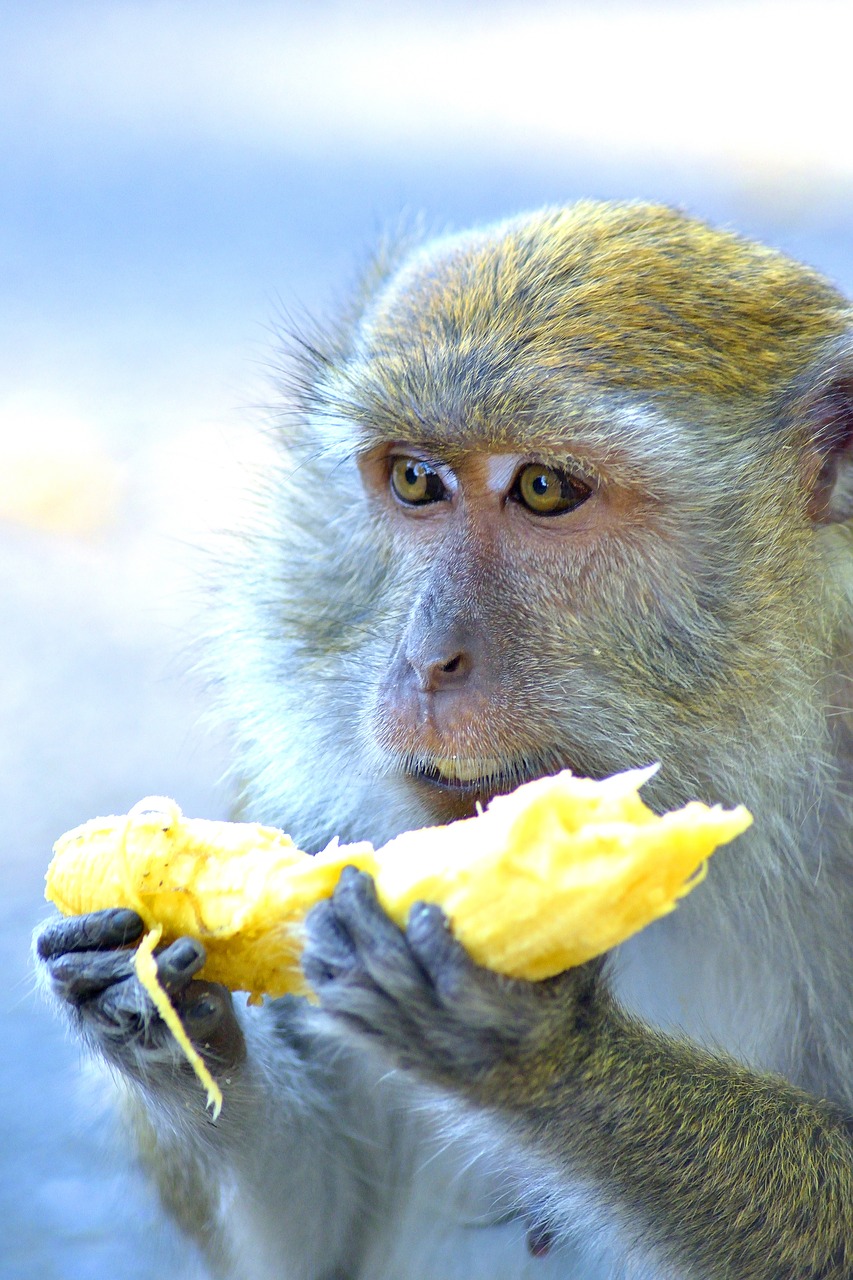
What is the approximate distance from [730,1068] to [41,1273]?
1.34 metres

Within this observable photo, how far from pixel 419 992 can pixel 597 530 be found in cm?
79

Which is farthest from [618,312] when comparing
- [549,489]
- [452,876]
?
[452,876]

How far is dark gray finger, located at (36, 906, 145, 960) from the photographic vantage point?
184 cm

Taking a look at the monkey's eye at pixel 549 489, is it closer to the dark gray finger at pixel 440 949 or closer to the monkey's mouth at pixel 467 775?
the monkey's mouth at pixel 467 775

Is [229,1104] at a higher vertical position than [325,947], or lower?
lower

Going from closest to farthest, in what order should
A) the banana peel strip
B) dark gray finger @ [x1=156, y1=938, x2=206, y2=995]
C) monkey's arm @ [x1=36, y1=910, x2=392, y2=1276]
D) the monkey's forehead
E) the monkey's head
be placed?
1. the banana peel strip
2. dark gray finger @ [x1=156, y1=938, x2=206, y2=995]
3. monkey's arm @ [x1=36, y1=910, x2=392, y2=1276]
4. the monkey's head
5. the monkey's forehead

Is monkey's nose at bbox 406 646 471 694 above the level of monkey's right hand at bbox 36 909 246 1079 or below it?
above

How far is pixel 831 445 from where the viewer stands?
85.8 inches

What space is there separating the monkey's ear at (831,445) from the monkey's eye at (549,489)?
0.35 metres

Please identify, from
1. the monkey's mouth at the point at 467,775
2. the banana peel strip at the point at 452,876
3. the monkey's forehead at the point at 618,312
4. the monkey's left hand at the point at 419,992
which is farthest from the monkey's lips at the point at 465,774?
the monkey's forehead at the point at 618,312

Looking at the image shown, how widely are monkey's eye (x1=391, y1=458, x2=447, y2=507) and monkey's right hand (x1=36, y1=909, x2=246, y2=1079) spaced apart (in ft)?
2.62

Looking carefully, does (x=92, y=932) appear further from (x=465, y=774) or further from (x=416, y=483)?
(x=416, y=483)

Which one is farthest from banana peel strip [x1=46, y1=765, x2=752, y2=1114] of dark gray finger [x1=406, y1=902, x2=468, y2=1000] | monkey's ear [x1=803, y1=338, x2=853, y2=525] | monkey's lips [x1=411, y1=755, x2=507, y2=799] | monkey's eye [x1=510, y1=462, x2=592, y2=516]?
monkey's ear [x1=803, y1=338, x2=853, y2=525]

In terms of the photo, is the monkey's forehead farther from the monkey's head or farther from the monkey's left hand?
the monkey's left hand
